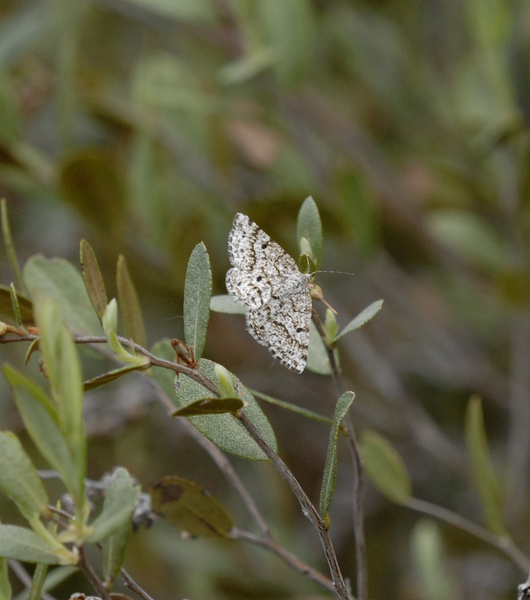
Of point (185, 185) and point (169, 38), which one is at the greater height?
point (169, 38)

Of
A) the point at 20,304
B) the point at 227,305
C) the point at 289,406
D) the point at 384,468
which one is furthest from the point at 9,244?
the point at 384,468

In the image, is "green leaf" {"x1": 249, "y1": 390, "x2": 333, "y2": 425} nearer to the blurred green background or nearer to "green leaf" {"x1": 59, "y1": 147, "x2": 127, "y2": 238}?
the blurred green background

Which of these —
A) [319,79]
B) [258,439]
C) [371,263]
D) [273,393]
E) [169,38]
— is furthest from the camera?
[169,38]

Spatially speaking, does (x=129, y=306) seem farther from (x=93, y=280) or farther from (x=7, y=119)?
(x=7, y=119)

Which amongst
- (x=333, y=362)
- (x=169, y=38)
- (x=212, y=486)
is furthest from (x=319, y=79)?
(x=333, y=362)

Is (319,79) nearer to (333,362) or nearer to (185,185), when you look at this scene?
(185,185)

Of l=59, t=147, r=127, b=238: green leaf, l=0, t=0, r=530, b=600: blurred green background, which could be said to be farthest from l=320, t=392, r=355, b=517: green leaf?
l=59, t=147, r=127, b=238: green leaf

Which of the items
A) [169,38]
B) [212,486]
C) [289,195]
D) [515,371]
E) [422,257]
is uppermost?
[169,38]
